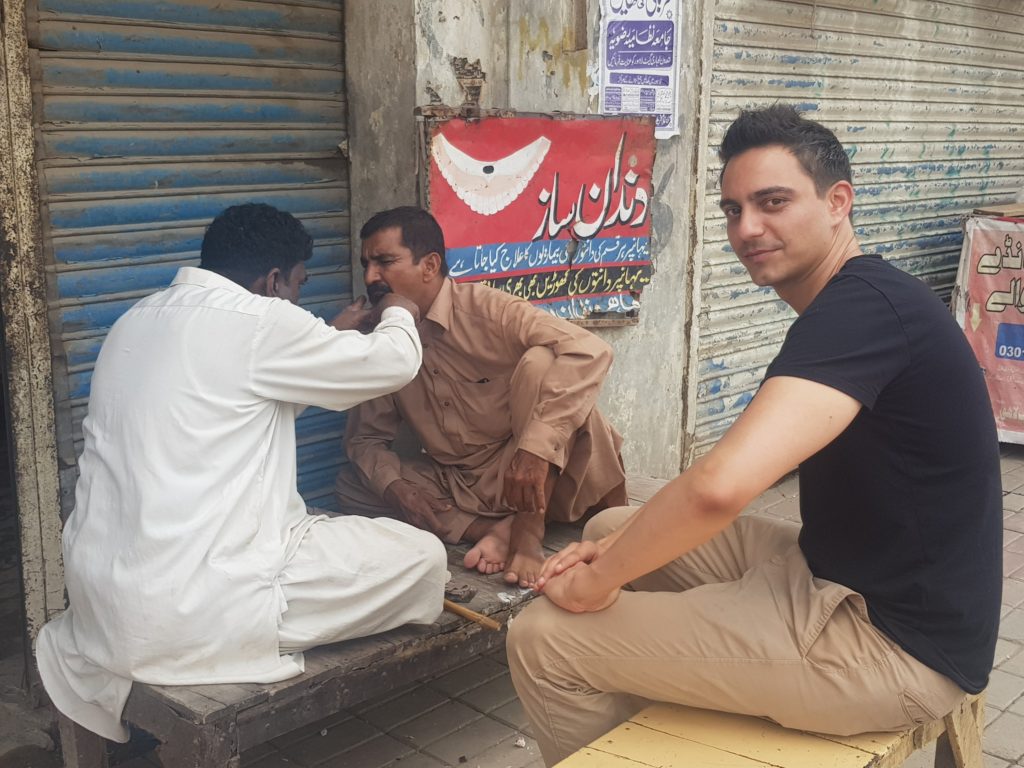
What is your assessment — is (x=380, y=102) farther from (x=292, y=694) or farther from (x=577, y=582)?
(x=577, y=582)

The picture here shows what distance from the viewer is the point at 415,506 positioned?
3752 millimetres

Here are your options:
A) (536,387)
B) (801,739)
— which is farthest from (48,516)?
(801,739)

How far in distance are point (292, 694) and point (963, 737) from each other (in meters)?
1.55

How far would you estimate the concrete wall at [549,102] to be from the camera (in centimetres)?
403

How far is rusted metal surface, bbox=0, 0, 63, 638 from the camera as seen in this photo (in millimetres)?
3191

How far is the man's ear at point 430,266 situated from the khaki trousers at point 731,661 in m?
1.60

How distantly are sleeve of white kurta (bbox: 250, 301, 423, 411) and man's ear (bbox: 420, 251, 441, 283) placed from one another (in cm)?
71

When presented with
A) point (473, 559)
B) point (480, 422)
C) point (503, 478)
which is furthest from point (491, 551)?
point (480, 422)

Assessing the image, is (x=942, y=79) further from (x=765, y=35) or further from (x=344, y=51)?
(x=344, y=51)

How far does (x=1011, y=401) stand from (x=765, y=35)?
2804mm

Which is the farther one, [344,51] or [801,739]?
[344,51]

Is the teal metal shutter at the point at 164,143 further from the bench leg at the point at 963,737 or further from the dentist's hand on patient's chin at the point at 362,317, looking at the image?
the bench leg at the point at 963,737

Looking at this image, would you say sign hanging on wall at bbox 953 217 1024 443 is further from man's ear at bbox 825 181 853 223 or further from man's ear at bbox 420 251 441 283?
man's ear at bbox 825 181 853 223

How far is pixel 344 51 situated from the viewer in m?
4.15
